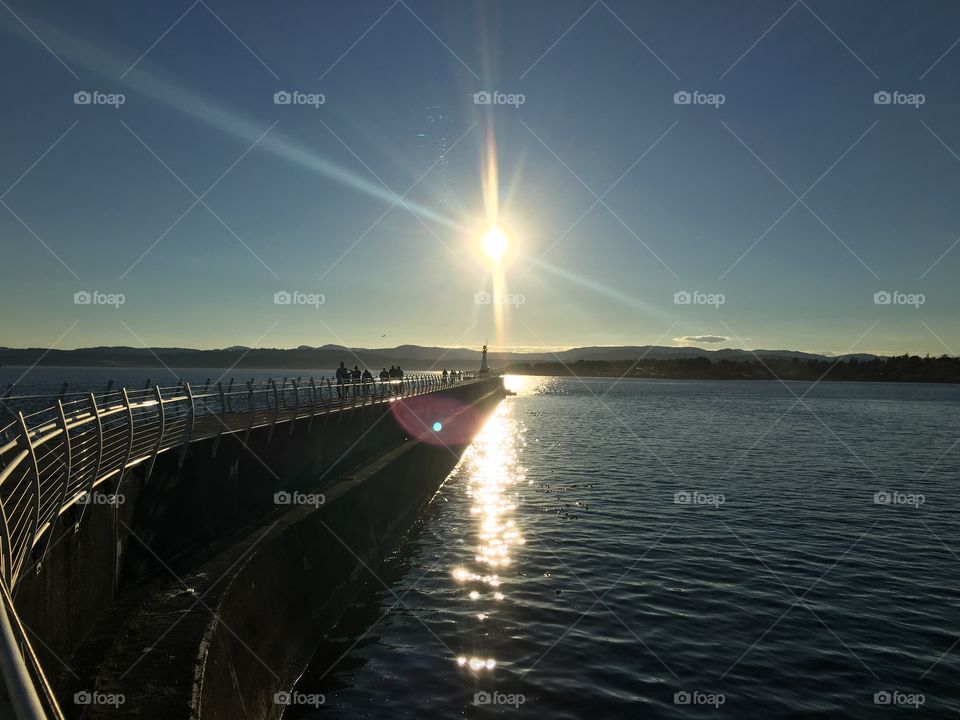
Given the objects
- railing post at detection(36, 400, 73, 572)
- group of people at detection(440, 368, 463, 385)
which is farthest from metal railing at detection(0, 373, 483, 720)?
group of people at detection(440, 368, 463, 385)

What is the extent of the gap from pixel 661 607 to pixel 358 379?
24113mm

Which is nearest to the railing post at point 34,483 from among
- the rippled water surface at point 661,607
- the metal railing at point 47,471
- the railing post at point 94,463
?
the metal railing at point 47,471

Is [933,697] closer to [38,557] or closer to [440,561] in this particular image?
[440,561]

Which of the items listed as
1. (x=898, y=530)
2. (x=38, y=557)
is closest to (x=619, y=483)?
(x=898, y=530)

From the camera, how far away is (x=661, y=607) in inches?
518

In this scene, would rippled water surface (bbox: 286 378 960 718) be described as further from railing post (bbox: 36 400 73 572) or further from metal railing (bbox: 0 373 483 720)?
railing post (bbox: 36 400 73 572)

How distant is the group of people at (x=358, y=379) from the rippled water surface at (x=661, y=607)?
5312 mm

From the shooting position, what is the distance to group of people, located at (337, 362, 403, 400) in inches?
940

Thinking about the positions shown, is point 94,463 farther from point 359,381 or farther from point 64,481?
point 359,381

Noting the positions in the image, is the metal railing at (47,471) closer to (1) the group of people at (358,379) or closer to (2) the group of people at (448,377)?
(1) the group of people at (358,379)

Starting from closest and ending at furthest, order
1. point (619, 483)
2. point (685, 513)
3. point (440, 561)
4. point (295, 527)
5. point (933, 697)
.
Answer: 1. point (933, 697)
2. point (295, 527)
3. point (440, 561)
4. point (685, 513)
5. point (619, 483)

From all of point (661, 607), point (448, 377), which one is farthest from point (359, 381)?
point (448, 377)

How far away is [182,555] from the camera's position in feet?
32.8

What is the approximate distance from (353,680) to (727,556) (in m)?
10.4
